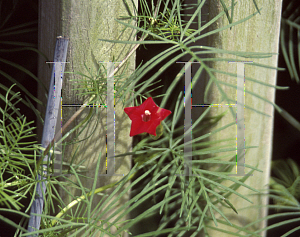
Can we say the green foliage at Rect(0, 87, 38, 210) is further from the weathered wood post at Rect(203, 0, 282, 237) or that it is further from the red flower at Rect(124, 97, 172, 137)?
the weathered wood post at Rect(203, 0, 282, 237)

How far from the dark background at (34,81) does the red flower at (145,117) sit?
183 millimetres

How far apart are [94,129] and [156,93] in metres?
0.20

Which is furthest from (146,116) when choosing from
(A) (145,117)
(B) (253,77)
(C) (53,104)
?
(B) (253,77)

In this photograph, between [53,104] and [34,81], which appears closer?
[53,104]

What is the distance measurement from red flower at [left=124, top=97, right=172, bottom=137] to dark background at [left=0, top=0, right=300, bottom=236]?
0.60 feet

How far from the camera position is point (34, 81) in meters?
0.65

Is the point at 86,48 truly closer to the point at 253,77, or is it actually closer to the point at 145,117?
the point at 145,117

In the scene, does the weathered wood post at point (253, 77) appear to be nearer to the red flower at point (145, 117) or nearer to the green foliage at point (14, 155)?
the red flower at point (145, 117)

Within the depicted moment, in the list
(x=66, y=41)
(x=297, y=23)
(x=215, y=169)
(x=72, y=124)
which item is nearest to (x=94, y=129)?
(x=72, y=124)

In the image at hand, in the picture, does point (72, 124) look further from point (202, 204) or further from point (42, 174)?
point (202, 204)

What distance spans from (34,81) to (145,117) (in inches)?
11.9

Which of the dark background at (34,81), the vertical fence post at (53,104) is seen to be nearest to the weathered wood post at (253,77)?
the dark background at (34,81)

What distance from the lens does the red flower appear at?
1.57 feet

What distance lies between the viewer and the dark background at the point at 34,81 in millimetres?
628
